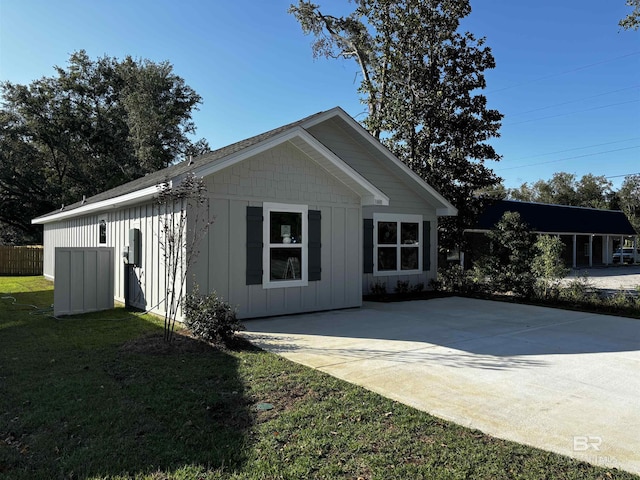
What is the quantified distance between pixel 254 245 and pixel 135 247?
305 centimetres

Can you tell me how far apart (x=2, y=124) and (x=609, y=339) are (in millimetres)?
35061

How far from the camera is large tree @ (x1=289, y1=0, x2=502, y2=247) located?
14.8 m

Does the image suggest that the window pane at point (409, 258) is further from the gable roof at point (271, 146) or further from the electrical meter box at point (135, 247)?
the electrical meter box at point (135, 247)

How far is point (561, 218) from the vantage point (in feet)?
92.0

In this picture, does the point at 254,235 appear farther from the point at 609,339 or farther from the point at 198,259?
the point at 609,339

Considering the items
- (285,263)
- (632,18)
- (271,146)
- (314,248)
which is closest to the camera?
(271,146)

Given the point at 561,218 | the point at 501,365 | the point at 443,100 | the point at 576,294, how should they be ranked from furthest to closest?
the point at 561,218
the point at 443,100
the point at 576,294
the point at 501,365

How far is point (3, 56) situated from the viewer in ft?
50.3

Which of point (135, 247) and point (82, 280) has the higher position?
point (135, 247)

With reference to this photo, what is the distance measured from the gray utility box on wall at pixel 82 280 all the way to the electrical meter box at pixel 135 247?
489mm

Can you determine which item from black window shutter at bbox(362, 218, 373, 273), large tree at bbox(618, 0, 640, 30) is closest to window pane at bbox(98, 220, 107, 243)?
black window shutter at bbox(362, 218, 373, 273)

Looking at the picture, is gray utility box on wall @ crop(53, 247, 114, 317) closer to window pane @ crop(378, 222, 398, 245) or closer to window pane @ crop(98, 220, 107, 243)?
window pane @ crop(98, 220, 107, 243)

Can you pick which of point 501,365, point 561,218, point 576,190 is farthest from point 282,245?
point 576,190

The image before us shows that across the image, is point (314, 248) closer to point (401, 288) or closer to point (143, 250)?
point (143, 250)
